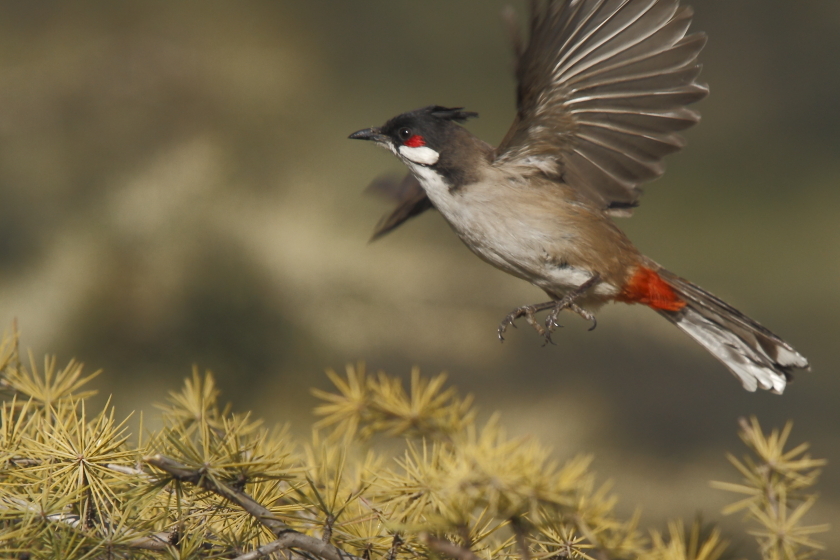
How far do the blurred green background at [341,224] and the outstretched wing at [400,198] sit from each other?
31 centimetres

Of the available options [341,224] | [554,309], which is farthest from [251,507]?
[341,224]

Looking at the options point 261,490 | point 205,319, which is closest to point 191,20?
point 205,319

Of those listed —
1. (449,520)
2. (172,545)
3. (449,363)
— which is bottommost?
(172,545)

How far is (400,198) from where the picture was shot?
121 cm

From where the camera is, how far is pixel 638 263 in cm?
104

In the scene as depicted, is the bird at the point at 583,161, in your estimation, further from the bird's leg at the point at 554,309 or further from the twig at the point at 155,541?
the twig at the point at 155,541

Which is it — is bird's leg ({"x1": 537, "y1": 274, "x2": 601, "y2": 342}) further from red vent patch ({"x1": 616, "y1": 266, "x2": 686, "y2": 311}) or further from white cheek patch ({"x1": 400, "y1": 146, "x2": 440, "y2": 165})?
white cheek patch ({"x1": 400, "y1": 146, "x2": 440, "y2": 165})

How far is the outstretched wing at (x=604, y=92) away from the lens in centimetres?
82

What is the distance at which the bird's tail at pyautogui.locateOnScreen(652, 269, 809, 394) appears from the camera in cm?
106

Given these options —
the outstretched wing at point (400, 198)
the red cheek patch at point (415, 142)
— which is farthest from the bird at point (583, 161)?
the outstretched wing at point (400, 198)

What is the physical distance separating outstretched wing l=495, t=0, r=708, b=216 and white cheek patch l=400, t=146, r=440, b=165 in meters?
0.09

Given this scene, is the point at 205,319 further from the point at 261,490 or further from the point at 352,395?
the point at 261,490

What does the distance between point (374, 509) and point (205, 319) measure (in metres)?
1.02

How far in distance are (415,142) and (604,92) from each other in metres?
0.27
